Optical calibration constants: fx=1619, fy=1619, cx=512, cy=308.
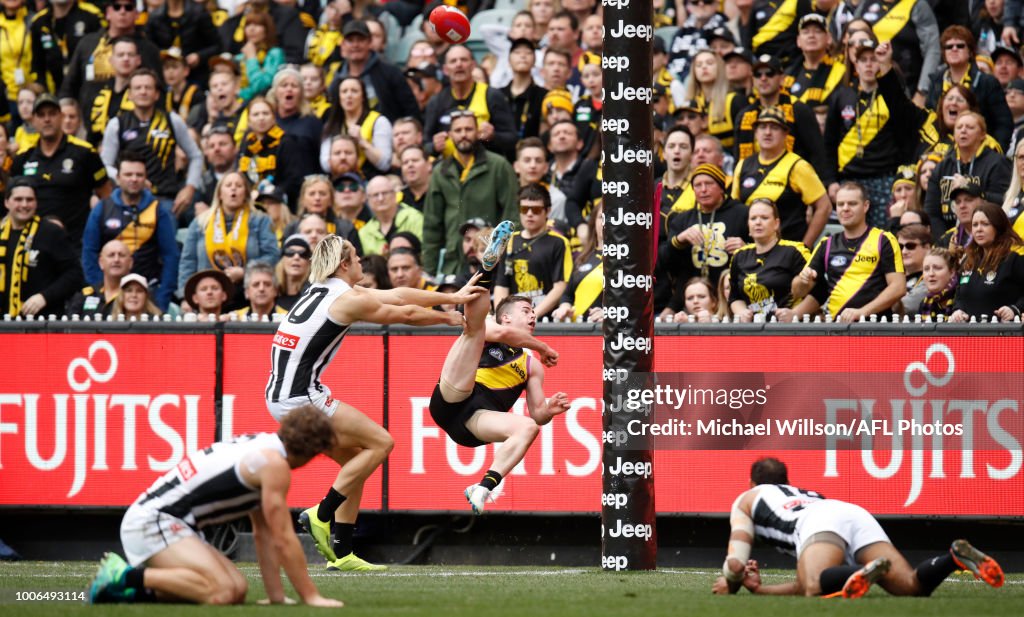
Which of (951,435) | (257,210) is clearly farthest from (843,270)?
(257,210)

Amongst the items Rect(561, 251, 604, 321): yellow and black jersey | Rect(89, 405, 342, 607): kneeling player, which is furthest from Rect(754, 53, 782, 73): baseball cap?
Rect(89, 405, 342, 607): kneeling player

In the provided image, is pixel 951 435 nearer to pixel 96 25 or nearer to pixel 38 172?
pixel 38 172

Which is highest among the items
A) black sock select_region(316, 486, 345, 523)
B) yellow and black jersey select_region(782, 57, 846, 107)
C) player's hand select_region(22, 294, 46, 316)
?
yellow and black jersey select_region(782, 57, 846, 107)

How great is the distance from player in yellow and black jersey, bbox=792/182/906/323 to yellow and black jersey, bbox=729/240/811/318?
17 cm

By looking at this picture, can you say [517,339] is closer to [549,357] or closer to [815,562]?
[549,357]

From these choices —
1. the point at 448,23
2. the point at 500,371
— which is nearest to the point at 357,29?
the point at 448,23

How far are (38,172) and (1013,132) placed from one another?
10.4 meters

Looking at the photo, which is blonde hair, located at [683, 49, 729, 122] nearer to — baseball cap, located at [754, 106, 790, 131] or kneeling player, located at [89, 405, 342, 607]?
baseball cap, located at [754, 106, 790, 131]

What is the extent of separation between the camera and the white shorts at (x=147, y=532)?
9.05 m

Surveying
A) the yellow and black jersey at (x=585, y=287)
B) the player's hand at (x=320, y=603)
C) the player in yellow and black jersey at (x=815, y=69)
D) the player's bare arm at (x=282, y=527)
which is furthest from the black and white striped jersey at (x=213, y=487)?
the player in yellow and black jersey at (x=815, y=69)

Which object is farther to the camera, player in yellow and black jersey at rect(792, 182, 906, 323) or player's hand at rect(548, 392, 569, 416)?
player in yellow and black jersey at rect(792, 182, 906, 323)

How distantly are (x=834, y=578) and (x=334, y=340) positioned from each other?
13.3ft

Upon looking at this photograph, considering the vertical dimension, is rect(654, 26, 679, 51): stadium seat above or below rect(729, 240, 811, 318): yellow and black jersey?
above

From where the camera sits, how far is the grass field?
8805 millimetres
